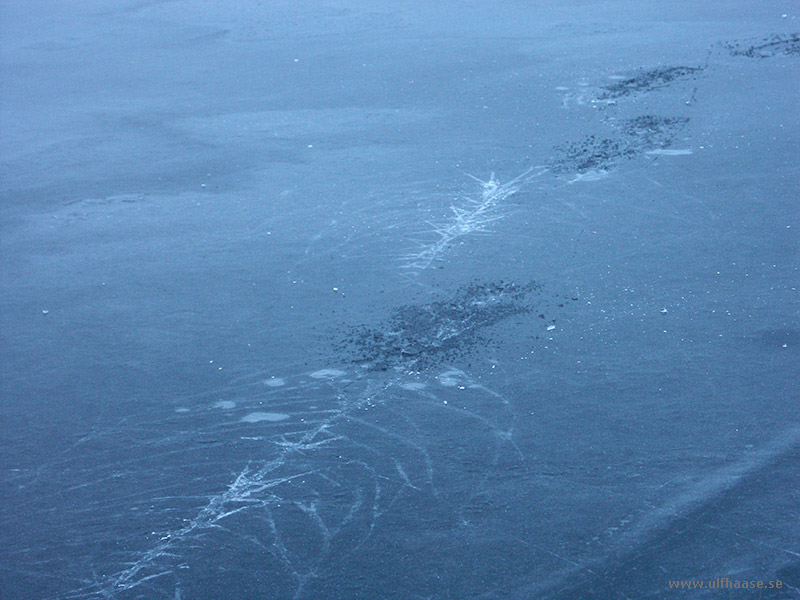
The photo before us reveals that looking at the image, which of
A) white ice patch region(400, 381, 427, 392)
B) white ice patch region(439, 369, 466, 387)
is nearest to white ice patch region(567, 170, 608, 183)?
white ice patch region(439, 369, 466, 387)

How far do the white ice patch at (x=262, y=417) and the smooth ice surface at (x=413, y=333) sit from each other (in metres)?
0.02

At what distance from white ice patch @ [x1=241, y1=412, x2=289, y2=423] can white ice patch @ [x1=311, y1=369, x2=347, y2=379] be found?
2.06 ft

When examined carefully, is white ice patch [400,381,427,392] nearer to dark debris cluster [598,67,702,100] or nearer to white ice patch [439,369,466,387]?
white ice patch [439,369,466,387]

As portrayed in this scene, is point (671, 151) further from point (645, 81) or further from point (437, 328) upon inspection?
point (437, 328)

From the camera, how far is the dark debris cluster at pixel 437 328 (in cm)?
843

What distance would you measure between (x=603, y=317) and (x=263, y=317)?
3.65 m

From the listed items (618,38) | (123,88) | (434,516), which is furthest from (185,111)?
(434,516)

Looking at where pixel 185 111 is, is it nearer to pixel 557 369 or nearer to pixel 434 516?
pixel 557 369

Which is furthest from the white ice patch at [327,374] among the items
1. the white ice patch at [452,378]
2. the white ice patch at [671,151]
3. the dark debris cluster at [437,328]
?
the white ice patch at [671,151]

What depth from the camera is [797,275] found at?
917 centimetres

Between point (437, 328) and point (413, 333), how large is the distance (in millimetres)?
259

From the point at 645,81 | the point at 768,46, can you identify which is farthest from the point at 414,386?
the point at 768,46

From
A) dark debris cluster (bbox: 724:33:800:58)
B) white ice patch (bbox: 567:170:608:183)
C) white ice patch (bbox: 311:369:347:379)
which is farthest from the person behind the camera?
dark debris cluster (bbox: 724:33:800:58)

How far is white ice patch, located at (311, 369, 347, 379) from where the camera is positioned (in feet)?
27.1
